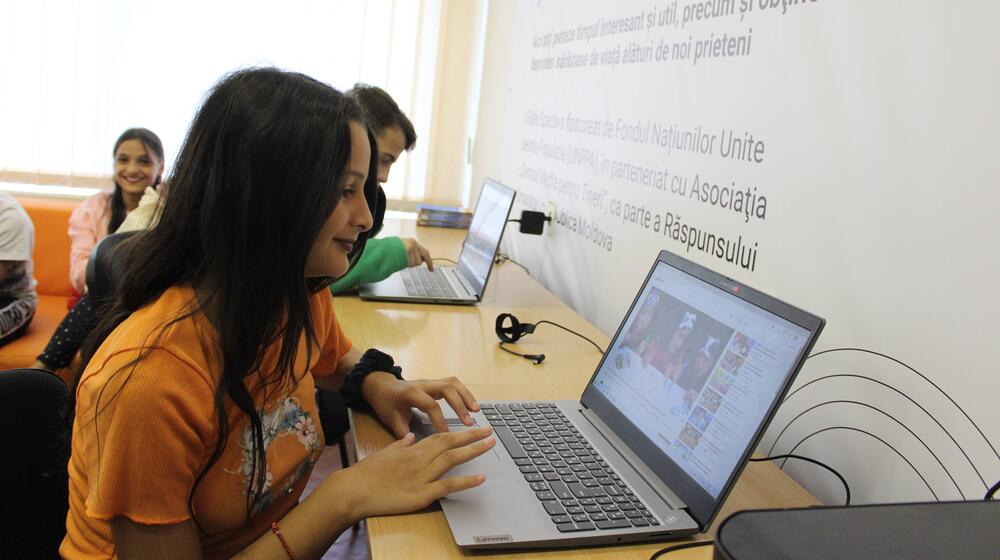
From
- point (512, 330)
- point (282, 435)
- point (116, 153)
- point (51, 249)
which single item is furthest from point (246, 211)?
point (51, 249)

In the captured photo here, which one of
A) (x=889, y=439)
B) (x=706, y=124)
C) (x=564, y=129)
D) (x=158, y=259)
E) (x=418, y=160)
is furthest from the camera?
(x=418, y=160)

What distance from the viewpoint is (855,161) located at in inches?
44.2

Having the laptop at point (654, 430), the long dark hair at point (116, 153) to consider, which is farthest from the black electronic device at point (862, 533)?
the long dark hair at point (116, 153)

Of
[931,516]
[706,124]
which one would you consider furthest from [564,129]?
[931,516]

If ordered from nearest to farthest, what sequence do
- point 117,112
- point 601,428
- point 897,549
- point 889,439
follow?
point 897,549, point 889,439, point 601,428, point 117,112

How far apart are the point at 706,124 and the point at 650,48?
1.16ft

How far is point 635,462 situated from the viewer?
42.0 inches

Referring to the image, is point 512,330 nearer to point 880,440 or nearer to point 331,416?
point 331,416

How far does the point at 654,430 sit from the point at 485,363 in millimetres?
550

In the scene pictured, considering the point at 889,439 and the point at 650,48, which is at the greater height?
the point at 650,48

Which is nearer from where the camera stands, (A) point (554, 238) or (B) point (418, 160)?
(A) point (554, 238)

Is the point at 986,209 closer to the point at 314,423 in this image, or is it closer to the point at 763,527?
the point at 763,527

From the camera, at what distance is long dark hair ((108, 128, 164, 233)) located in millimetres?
3025

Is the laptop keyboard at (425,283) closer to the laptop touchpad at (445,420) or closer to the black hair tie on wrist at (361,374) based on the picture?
the black hair tie on wrist at (361,374)
